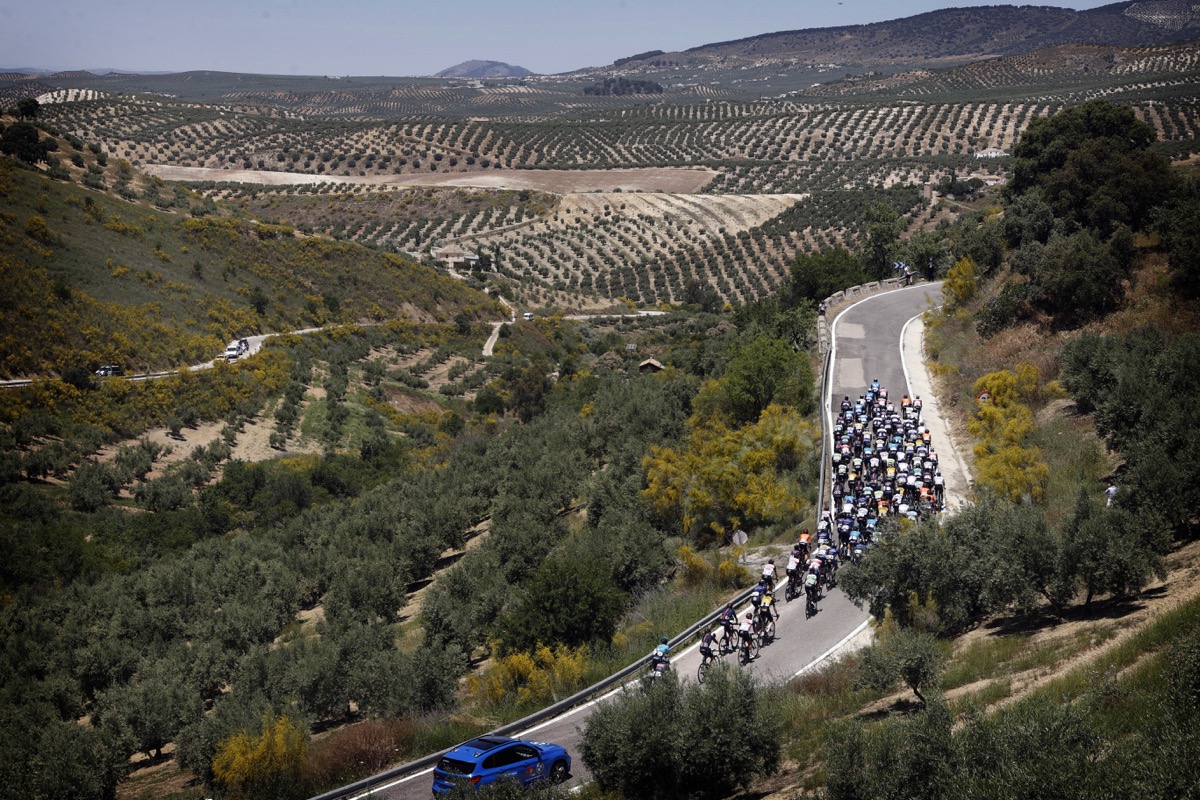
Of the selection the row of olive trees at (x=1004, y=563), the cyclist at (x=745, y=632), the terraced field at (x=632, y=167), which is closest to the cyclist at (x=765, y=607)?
the cyclist at (x=745, y=632)

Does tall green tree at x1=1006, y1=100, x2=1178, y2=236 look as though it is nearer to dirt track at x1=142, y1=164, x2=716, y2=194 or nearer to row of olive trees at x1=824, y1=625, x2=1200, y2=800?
row of olive trees at x1=824, y1=625, x2=1200, y2=800

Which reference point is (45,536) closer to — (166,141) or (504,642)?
(504,642)

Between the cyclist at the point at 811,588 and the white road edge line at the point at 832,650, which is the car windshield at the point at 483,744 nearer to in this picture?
the white road edge line at the point at 832,650

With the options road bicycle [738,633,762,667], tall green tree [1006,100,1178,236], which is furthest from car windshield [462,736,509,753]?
tall green tree [1006,100,1178,236]

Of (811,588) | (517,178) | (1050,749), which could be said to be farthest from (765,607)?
(517,178)

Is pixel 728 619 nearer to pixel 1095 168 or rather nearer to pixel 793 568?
pixel 793 568

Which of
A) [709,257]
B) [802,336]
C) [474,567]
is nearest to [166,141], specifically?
[709,257]

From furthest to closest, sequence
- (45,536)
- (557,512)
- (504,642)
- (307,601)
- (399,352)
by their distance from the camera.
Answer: (399,352)
(557,512)
(45,536)
(307,601)
(504,642)
